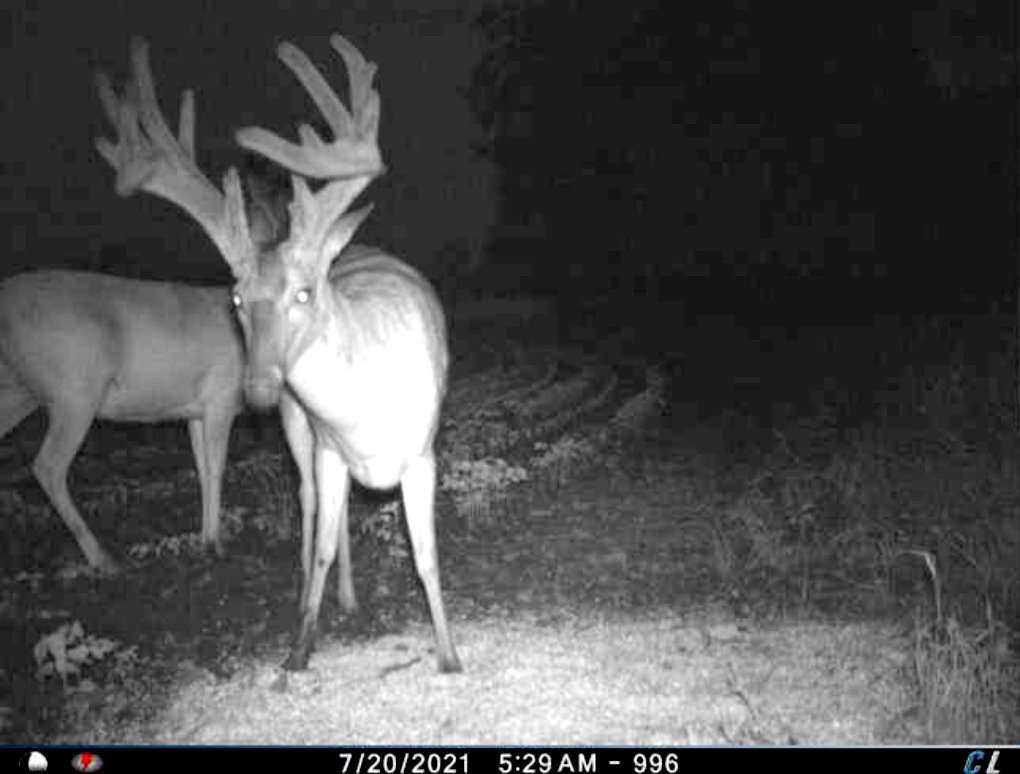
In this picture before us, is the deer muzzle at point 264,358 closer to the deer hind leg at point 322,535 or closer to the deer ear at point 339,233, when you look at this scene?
the deer ear at point 339,233

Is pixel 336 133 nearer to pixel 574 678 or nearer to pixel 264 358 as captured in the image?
pixel 264 358

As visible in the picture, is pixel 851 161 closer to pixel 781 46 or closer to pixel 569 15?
pixel 781 46

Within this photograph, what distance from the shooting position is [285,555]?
6906mm

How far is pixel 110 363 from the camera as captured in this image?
6770 mm

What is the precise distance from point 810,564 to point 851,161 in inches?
762

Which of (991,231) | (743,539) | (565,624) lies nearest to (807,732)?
(565,624)

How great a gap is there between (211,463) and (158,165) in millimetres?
2781

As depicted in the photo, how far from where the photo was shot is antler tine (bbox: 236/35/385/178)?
4477 mm

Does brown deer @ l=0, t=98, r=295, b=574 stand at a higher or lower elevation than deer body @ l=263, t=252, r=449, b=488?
lower

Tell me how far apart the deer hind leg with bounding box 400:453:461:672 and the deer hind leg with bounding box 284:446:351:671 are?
1.11 ft
